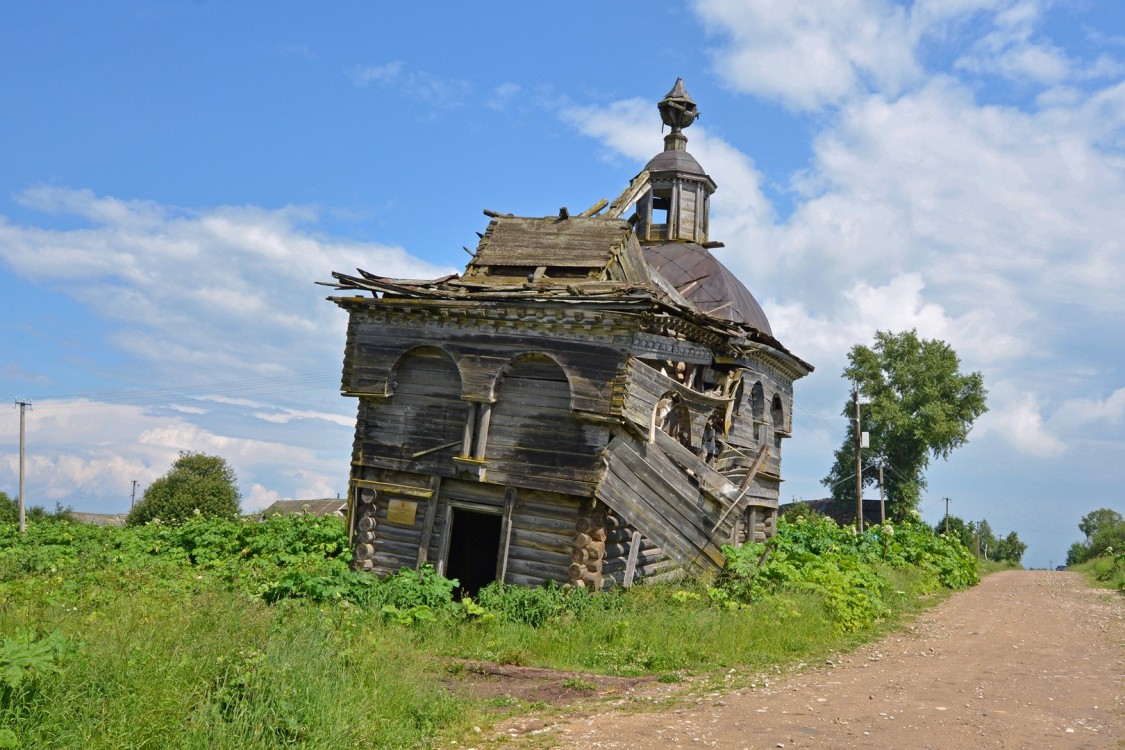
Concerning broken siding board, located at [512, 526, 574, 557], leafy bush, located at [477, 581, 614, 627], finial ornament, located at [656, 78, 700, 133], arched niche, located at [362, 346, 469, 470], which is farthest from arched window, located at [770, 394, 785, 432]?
leafy bush, located at [477, 581, 614, 627]

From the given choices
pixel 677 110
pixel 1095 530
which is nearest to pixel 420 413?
pixel 677 110

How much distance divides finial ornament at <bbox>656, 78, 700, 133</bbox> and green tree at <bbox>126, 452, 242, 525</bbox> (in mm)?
22720

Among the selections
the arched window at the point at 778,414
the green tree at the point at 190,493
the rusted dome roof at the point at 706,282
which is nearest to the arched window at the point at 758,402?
the arched window at the point at 778,414

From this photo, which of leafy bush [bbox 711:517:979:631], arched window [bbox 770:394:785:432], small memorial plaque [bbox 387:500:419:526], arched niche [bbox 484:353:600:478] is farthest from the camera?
arched window [bbox 770:394:785:432]

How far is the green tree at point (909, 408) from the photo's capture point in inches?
1887

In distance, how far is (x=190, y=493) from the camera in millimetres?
37281

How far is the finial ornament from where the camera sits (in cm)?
2895

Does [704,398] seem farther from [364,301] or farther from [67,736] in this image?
[67,736]

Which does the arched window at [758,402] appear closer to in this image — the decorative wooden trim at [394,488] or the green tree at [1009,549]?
the decorative wooden trim at [394,488]

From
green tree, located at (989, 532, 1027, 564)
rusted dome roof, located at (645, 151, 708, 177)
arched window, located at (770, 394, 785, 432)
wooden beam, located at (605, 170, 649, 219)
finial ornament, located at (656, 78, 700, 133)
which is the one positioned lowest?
green tree, located at (989, 532, 1027, 564)

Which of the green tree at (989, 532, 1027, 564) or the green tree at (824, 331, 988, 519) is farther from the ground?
the green tree at (824, 331, 988, 519)

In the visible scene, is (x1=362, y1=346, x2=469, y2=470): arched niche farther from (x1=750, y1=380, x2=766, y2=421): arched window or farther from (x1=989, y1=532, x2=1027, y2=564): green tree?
(x1=989, y1=532, x2=1027, y2=564): green tree

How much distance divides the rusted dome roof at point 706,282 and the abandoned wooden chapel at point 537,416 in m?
4.74

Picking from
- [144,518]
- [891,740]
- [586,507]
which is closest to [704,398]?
[586,507]
